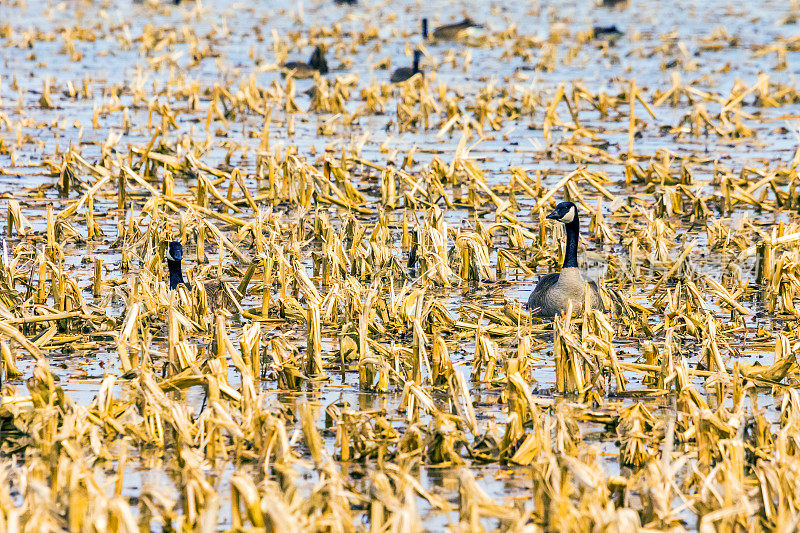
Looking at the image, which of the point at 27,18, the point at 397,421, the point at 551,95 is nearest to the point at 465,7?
the point at 27,18

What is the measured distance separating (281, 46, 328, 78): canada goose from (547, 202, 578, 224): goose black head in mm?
12204

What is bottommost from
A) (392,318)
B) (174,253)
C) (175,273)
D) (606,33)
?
(392,318)

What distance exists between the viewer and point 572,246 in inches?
340

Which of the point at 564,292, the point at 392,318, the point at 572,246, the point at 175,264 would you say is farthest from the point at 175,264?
the point at 572,246

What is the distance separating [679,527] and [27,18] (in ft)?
92.4

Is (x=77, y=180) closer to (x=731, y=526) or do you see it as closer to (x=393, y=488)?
(x=393, y=488)

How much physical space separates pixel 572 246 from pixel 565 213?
324mm

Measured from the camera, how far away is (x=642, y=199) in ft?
38.5

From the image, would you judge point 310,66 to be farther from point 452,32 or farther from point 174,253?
point 174,253

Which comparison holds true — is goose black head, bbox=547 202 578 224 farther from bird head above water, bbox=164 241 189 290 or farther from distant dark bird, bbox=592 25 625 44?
distant dark bird, bbox=592 25 625 44

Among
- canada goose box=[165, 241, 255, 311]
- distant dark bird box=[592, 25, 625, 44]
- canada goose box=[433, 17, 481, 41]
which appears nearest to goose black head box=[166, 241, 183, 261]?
canada goose box=[165, 241, 255, 311]

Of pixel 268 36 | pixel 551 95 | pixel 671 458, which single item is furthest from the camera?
pixel 268 36

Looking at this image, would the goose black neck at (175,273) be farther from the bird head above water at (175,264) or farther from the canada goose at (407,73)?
the canada goose at (407,73)

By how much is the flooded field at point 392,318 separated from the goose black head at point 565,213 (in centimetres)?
61
